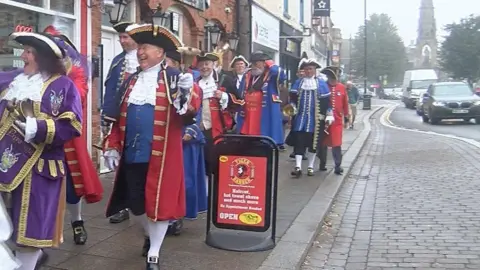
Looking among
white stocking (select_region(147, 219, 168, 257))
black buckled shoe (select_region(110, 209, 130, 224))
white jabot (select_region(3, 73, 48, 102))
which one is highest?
white jabot (select_region(3, 73, 48, 102))

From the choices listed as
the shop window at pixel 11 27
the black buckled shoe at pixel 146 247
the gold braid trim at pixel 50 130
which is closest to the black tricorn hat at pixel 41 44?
the gold braid trim at pixel 50 130

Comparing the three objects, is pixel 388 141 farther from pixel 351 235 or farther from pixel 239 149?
pixel 239 149

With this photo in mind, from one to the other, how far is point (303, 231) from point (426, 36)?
122505mm

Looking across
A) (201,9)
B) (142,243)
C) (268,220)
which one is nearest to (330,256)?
(268,220)

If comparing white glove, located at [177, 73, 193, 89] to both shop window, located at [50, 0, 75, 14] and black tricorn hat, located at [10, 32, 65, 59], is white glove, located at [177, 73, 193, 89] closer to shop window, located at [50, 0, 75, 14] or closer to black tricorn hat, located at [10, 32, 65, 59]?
black tricorn hat, located at [10, 32, 65, 59]

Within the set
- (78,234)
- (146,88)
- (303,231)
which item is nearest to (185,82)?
(146,88)

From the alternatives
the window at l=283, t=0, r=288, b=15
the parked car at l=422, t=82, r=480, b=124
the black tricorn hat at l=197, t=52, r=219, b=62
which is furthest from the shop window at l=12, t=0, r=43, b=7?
the parked car at l=422, t=82, r=480, b=124

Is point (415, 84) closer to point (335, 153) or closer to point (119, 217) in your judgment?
point (335, 153)

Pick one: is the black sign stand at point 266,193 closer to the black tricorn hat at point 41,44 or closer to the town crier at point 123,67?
the town crier at point 123,67

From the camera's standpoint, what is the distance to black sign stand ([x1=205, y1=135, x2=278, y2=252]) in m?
5.44

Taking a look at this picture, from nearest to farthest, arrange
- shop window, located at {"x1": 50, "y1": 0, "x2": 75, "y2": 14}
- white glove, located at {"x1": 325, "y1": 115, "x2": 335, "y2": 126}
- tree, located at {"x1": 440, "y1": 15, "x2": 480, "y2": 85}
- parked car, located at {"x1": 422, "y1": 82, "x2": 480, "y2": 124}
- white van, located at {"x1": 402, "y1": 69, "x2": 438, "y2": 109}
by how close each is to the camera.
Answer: shop window, located at {"x1": 50, "y1": 0, "x2": 75, "y2": 14} < white glove, located at {"x1": 325, "y1": 115, "x2": 335, "y2": 126} < parked car, located at {"x1": 422, "y1": 82, "x2": 480, "y2": 124} < white van, located at {"x1": 402, "y1": 69, "x2": 438, "y2": 109} < tree, located at {"x1": 440, "y1": 15, "x2": 480, "y2": 85}

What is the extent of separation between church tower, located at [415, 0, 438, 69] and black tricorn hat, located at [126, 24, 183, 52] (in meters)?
114

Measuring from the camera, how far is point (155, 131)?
4.45 meters

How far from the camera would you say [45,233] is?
12.2 ft
